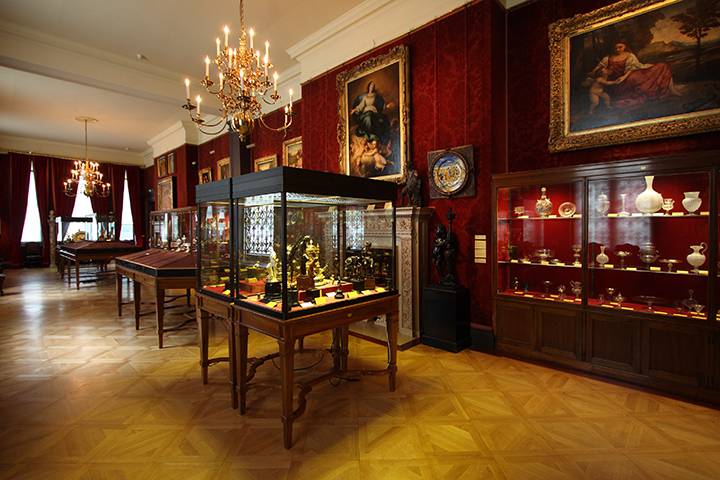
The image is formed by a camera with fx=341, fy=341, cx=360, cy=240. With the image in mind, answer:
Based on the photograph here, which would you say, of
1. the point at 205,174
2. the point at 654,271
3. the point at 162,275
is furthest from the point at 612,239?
the point at 205,174

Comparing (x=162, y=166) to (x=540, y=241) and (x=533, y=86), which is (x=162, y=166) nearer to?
(x=533, y=86)

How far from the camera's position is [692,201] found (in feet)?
10.9

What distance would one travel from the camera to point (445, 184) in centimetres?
490

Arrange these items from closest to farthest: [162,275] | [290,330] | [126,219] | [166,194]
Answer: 1. [290,330]
2. [162,275]
3. [166,194]
4. [126,219]

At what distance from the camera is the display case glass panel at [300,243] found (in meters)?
2.54

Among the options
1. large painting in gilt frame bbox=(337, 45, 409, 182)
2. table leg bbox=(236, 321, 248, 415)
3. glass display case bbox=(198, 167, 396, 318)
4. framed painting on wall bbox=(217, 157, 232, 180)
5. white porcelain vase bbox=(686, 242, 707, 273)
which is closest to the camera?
glass display case bbox=(198, 167, 396, 318)

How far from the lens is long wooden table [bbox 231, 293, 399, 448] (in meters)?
2.47

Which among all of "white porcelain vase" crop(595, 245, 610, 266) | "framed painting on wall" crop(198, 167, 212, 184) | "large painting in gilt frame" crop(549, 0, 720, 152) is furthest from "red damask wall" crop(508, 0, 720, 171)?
"framed painting on wall" crop(198, 167, 212, 184)

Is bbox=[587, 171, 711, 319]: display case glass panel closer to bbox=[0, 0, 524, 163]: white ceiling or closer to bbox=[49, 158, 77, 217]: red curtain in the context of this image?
bbox=[0, 0, 524, 163]: white ceiling

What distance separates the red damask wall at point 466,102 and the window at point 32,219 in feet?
55.3

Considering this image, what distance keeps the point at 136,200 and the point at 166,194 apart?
4.85m

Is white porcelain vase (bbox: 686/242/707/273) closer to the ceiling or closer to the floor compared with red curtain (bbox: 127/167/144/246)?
closer to the floor

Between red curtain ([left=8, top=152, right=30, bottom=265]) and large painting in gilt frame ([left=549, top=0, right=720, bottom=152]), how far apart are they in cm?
1878

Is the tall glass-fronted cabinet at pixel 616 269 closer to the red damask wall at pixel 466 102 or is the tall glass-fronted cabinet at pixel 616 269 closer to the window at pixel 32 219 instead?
the red damask wall at pixel 466 102
